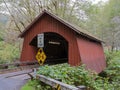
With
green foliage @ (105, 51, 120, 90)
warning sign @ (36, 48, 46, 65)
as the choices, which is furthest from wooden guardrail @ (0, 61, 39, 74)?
green foliage @ (105, 51, 120, 90)

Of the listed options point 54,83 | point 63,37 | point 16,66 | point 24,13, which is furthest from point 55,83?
point 24,13

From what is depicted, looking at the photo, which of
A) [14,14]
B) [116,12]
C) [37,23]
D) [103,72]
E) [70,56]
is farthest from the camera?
[116,12]

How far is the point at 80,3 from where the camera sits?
24.6 meters

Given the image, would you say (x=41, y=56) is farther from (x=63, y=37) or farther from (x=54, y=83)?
(x=63, y=37)

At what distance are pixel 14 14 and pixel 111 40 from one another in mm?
19070

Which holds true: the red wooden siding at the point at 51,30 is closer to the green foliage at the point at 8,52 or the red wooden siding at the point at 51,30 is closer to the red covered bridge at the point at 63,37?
the red covered bridge at the point at 63,37

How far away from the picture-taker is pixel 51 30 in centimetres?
1388

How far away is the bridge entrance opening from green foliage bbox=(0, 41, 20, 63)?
Result: 4.37m

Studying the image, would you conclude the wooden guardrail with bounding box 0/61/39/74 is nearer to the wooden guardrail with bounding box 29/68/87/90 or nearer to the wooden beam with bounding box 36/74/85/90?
the wooden guardrail with bounding box 29/68/87/90

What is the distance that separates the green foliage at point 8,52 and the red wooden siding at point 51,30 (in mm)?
4003

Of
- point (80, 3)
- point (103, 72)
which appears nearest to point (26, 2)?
point (80, 3)

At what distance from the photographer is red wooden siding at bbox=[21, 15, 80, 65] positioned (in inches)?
487

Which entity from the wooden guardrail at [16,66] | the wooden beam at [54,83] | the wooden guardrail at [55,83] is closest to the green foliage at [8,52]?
the wooden guardrail at [16,66]

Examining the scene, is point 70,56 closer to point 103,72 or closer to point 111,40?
point 103,72
